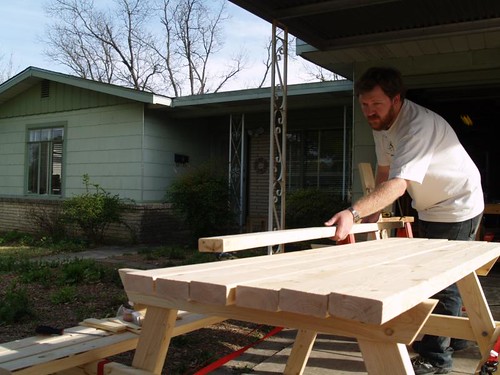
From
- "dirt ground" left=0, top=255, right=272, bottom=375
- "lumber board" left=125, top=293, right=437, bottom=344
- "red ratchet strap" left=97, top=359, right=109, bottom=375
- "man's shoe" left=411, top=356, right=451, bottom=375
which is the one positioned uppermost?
"lumber board" left=125, top=293, right=437, bottom=344

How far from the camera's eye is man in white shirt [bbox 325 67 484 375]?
96.0 inches

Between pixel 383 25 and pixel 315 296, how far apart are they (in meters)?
5.37

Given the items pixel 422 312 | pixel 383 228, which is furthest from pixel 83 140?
pixel 422 312

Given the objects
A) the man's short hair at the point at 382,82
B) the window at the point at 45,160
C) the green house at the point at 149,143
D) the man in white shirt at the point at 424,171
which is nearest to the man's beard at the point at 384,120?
the man in white shirt at the point at 424,171

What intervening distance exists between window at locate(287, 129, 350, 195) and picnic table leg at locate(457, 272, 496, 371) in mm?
7963

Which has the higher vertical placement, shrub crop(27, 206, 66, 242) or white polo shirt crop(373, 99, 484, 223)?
white polo shirt crop(373, 99, 484, 223)

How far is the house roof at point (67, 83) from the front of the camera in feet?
34.8

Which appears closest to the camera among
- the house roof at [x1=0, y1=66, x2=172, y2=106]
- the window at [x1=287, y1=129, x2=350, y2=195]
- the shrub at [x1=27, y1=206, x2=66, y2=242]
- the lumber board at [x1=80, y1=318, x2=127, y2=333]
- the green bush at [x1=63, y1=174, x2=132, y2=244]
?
the lumber board at [x1=80, y1=318, x2=127, y2=333]

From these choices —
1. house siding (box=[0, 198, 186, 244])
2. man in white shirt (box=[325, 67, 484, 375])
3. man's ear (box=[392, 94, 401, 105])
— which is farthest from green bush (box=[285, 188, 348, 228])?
man's ear (box=[392, 94, 401, 105])

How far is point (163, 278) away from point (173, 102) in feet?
31.8

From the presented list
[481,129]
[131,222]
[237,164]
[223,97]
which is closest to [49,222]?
[131,222]

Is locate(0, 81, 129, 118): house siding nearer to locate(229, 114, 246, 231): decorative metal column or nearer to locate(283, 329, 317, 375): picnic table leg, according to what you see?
locate(229, 114, 246, 231): decorative metal column

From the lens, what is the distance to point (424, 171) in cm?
246

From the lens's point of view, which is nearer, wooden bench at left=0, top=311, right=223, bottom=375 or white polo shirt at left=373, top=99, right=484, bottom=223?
wooden bench at left=0, top=311, right=223, bottom=375
